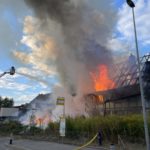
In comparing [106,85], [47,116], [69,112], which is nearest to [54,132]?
[69,112]

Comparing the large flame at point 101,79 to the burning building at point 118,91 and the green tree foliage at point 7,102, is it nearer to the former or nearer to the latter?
the burning building at point 118,91

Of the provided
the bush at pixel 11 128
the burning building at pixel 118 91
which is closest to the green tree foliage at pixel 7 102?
the bush at pixel 11 128

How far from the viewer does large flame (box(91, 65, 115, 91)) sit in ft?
142

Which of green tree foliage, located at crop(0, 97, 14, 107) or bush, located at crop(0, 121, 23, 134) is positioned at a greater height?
green tree foliage, located at crop(0, 97, 14, 107)

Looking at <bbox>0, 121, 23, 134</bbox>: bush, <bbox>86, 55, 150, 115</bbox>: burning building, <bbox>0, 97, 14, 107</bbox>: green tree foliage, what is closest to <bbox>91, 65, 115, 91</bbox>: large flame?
<bbox>86, 55, 150, 115</bbox>: burning building

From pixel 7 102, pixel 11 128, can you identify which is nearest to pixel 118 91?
pixel 11 128

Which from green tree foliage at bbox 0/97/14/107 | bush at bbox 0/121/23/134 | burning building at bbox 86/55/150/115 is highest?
green tree foliage at bbox 0/97/14/107

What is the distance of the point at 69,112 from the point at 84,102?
2845 millimetres

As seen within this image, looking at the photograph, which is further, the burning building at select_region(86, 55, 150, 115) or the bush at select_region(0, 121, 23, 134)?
the bush at select_region(0, 121, 23, 134)

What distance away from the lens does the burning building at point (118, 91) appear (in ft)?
122

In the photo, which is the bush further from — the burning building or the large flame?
the large flame

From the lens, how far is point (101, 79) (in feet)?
143

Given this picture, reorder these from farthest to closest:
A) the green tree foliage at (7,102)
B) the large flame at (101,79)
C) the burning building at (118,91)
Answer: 1. the green tree foliage at (7,102)
2. the large flame at (101,79)
3. the burning building at (118,91)

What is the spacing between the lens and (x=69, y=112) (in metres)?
44.7
